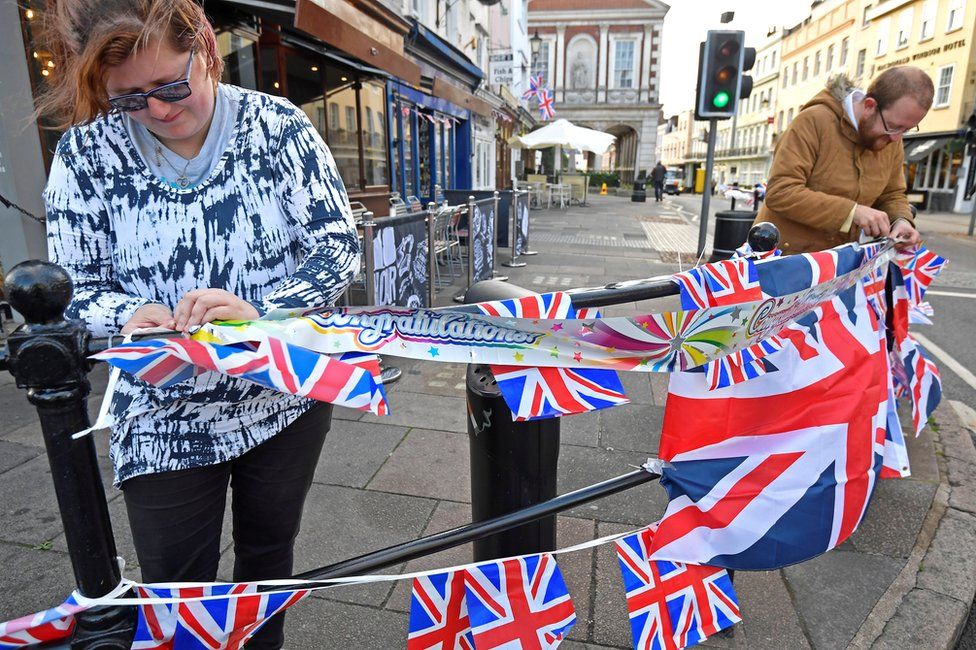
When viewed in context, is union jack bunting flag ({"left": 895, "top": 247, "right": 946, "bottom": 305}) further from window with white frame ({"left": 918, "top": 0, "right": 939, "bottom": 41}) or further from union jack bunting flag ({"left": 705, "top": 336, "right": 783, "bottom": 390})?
window with white frame ({"left": 918, "top": 0, "right": 939, "bottom": 41})

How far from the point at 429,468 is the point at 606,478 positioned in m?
0.99

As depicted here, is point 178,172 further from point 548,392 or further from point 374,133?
point 374,133

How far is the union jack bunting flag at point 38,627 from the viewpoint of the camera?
1090 mm

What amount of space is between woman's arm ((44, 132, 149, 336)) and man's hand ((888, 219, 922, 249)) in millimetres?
2890

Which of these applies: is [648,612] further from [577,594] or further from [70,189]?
[70,189]

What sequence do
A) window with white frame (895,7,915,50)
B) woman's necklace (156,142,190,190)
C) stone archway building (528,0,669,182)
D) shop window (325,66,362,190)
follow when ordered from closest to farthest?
woman's necklace (156,142,190,190) < shop window (325,66,362,190) < window with white frame (895,7,915,50) < stone archway building (528,0,669,182)

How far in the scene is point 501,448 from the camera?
167 cm

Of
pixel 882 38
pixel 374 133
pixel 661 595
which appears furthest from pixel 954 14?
pixel 661 595

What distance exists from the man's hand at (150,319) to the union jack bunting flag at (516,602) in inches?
40.1

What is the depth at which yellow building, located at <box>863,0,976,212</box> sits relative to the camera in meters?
25.7

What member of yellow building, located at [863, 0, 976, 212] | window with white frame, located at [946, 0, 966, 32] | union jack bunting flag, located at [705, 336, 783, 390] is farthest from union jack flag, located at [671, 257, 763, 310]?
window with white frame, located at [946, 0, 966, 32]

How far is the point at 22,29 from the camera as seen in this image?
15.8ft

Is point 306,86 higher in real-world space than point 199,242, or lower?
higher

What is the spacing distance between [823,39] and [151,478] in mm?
54870
